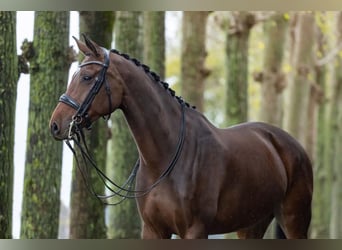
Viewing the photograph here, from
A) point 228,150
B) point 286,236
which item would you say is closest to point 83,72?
point 228,150

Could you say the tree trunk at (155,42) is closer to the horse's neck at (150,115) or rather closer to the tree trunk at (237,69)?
the tree trunk at (237,69)

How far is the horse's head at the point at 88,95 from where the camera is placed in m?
3.71

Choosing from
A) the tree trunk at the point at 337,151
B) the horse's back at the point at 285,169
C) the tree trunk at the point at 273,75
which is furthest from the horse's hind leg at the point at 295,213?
the tree trunk at the point at 273,75

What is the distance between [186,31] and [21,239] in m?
2.77

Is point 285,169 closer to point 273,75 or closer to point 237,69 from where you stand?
point 237,69

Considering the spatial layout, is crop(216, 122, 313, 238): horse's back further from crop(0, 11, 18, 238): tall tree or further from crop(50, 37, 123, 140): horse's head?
crop(0, 11, 18, 238): tall tree

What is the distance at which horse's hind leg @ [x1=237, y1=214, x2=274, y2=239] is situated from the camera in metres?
4.42

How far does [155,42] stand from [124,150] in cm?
98

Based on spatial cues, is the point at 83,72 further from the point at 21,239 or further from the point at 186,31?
the point at 186,31

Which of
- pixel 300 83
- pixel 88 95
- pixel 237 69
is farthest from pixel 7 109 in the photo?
pixel 300 83

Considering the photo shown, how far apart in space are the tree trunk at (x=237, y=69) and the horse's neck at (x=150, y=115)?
8.92 feet

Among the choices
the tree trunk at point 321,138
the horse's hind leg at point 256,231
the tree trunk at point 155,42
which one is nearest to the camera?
the horse's hind leg at point 256,231

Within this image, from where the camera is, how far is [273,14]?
6.95 metres

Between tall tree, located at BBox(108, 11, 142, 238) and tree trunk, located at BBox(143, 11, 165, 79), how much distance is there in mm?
226
